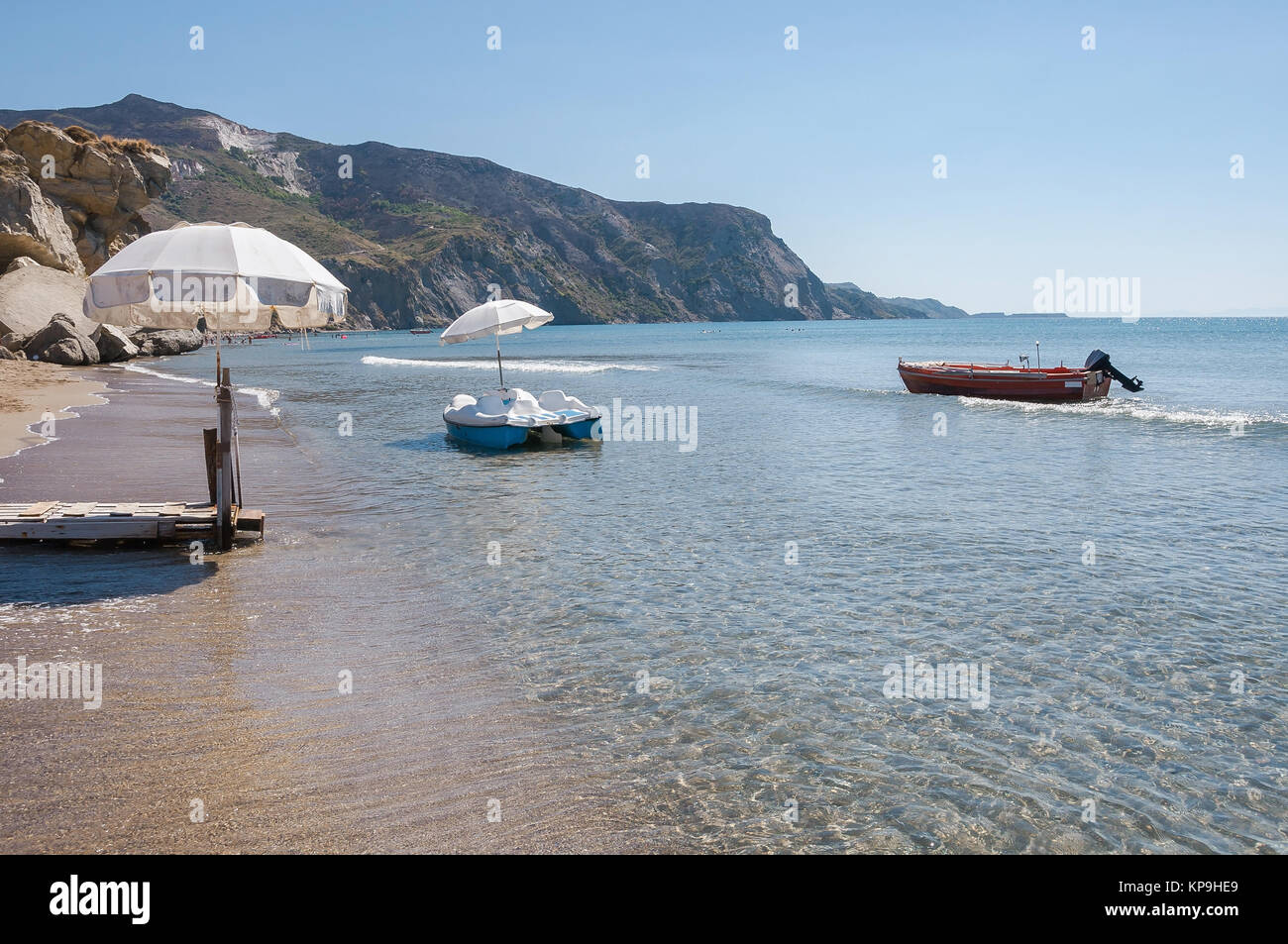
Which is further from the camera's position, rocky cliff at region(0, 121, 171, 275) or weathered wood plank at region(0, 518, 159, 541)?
rocky cliff at region(0, 121, 171, 275)

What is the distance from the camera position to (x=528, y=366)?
226 ft

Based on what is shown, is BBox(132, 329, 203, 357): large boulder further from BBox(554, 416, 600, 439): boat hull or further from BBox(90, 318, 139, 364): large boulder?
BBox(554, 416, 600, 439): boat hull

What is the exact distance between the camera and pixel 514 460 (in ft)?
66.1

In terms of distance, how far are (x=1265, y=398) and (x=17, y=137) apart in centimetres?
7038

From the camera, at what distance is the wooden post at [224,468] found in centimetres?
1059

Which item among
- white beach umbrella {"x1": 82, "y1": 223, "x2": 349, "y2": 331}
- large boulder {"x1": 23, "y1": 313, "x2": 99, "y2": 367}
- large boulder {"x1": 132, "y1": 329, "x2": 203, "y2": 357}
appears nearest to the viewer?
white beach umbrella {"x1": 82, "y1": 223, "x2": 349, "y2": 331}

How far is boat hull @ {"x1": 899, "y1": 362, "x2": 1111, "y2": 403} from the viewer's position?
33750mm

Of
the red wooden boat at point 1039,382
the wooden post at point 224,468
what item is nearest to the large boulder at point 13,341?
the wooden post at point 224,468

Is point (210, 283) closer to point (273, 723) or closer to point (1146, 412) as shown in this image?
point (273, 723)

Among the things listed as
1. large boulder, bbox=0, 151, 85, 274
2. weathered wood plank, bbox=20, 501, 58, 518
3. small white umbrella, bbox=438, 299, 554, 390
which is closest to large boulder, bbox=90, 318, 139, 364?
large boulder, bbox=0, 151, 85, 274

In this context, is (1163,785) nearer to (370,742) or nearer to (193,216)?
(370,742)

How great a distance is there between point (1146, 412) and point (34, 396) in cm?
3828

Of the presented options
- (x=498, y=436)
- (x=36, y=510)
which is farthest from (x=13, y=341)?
(x=36, y=510)

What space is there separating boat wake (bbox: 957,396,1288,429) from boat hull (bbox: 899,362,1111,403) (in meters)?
0.32
